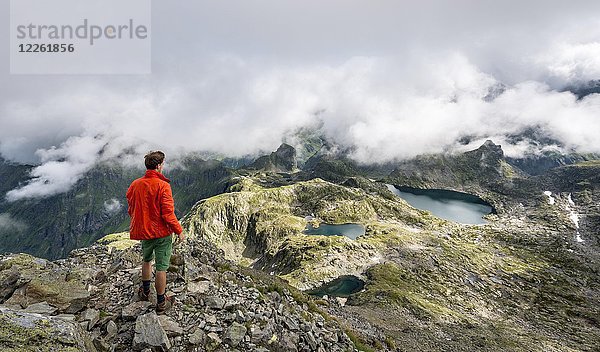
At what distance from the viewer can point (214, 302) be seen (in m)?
13.4

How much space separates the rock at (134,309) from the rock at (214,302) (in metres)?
2.27

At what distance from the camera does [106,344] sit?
1007cm

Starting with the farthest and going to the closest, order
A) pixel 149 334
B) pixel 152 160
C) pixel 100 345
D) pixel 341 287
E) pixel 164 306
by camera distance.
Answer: pixel 341 287
pixel 164 306
pixel 152 160
pixel 149 334
pixel 100 345

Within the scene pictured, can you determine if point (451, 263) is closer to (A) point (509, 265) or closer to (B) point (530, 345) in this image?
(A) point (509, 265)

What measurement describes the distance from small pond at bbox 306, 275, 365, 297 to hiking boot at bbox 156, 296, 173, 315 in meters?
118

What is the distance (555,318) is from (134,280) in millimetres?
140311

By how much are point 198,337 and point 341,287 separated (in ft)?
422

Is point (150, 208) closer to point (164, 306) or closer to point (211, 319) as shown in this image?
point (164, 306)

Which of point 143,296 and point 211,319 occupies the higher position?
point 143,296

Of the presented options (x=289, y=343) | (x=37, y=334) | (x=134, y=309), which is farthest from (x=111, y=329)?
(x=289, y=343)

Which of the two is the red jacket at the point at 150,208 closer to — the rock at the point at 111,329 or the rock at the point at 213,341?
the rock at the point at 111,329

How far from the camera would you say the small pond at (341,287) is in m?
126

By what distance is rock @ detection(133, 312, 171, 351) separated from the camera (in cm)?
1033

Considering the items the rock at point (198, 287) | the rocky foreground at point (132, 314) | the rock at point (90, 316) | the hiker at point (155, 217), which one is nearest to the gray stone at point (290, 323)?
the rocky foreground at point (132, 314)
